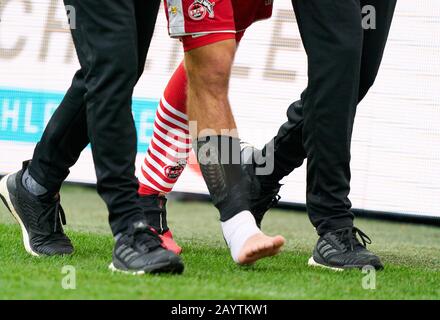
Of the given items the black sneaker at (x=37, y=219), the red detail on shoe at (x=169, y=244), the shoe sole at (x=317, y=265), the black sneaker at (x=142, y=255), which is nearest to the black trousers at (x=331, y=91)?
the shoe sole at (x=317, y=265)

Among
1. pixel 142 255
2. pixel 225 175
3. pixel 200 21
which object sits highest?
pixel 200 21

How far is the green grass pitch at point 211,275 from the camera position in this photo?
2912 millimetres

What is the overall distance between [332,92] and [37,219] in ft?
3.74

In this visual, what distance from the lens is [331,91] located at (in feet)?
11.7

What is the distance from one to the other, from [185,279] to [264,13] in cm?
121

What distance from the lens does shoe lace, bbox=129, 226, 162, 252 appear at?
3219 mm

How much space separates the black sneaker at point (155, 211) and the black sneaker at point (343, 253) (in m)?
0.65

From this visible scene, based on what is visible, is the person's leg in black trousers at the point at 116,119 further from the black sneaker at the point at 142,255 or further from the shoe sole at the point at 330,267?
the shoe sole at the point at 330,267

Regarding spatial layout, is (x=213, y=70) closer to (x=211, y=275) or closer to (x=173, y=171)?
(x=211, y=275)

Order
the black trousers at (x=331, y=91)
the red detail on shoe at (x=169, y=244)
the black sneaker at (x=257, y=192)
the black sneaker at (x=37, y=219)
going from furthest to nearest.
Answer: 1. the black sneaker at (x=257, y=192)
2. the red detail on shoe at (x=169, y=244)
3. the black sneaker at (x=37, y=219)
4. the black trousers at (x=331, y=91)

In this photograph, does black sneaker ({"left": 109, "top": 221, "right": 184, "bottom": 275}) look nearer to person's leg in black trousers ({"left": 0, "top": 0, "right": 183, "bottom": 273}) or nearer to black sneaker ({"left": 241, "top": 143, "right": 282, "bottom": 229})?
Answer: person's leg in black trousers ({"left": 0, "top": 0, "right": 183, "bottom": 273})

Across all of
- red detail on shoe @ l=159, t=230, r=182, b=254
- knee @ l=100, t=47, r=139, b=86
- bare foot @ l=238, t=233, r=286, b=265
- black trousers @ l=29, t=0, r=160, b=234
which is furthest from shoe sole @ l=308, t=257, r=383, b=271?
knee @ l=100, t=47, r=139, b=86

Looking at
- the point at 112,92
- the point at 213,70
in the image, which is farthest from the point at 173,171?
the point at 112,92

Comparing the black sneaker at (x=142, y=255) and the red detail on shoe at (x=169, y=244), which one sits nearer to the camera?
the black sneaker at (x=142, y=255)
